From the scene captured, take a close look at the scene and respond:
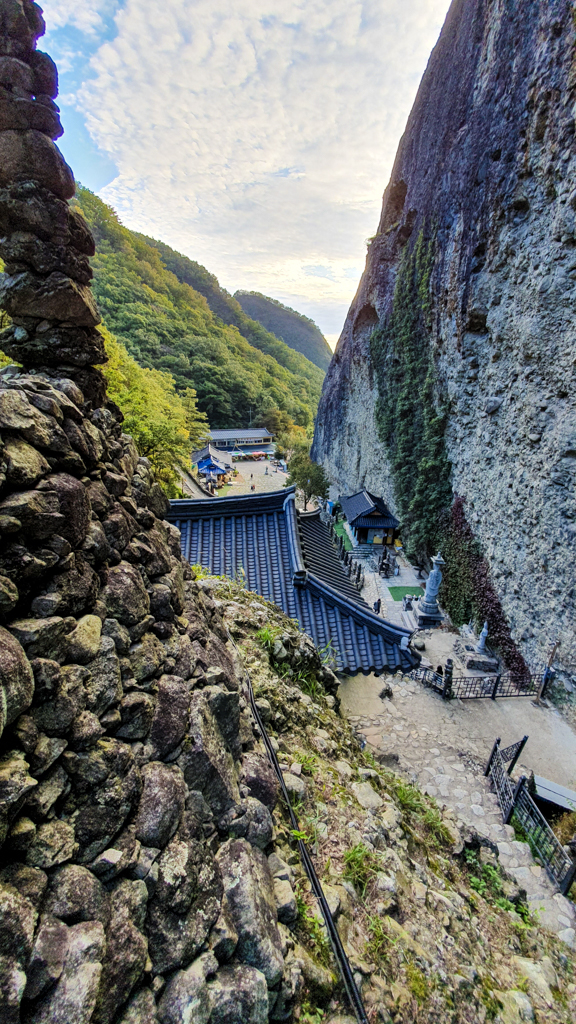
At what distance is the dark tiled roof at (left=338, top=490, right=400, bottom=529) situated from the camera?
25.8 meters

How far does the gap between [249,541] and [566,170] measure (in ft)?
45.2

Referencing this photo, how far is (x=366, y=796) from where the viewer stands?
13.8 ft

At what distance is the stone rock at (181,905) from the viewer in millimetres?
1829

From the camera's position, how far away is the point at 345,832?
3.49 m

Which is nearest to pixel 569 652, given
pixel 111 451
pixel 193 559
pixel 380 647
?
pixel 380 647

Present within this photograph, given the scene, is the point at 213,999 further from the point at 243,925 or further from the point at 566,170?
the point at 566,170

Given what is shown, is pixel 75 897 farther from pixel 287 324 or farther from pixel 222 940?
pixel 287 324

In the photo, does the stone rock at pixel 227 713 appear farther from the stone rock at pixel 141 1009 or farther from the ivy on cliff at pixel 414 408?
the ivy on cliff at pixel 414 408

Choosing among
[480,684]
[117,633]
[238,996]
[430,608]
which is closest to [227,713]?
[117,633]

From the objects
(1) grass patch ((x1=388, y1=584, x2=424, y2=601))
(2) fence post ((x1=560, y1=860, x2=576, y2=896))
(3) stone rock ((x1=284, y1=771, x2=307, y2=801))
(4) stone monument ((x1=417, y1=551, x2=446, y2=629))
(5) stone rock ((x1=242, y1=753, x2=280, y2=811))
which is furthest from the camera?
(1) grass patch ((x1=388, y1=584, x2=424, y2=601))

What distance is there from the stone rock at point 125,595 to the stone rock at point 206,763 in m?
0.75

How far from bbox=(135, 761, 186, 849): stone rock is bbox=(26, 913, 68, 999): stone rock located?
507 mm

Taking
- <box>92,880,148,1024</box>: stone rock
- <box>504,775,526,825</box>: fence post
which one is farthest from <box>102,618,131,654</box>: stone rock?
<box>504,775,526,825</box>: fence post

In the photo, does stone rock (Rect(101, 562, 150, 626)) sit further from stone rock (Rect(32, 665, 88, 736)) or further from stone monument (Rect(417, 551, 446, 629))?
stone monument (Rect(417, 551, 446, 629))
